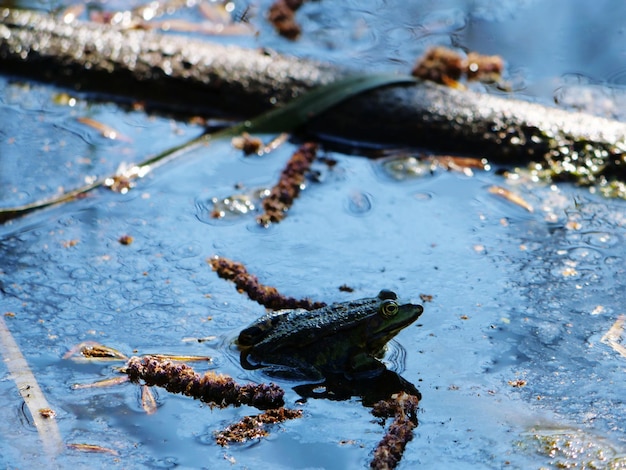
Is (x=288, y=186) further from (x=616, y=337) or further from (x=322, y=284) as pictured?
(x=616, y=337)

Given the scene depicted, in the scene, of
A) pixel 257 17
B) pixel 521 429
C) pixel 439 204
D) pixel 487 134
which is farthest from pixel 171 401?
pixel 257 17

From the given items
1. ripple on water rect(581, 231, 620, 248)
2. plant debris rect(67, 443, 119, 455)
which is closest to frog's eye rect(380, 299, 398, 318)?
plant debris rect(67, 443, 119, 455)

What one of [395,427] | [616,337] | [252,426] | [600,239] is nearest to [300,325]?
[252,426]

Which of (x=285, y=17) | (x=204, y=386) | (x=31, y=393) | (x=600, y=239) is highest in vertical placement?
(x=285, y=17)

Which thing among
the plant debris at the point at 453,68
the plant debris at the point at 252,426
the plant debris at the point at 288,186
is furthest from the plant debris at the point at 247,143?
the plant debris at the point at 252,426

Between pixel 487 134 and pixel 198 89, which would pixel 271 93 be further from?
pixel 487 134
